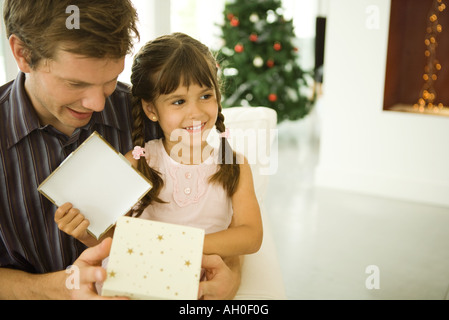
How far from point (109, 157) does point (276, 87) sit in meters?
3.70

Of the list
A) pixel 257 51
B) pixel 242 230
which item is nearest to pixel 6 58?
pixel 242 230

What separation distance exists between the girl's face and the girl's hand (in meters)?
0.41

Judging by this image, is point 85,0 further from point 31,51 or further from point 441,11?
point 441,11

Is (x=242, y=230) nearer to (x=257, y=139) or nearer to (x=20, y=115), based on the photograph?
(x=257, y=139)

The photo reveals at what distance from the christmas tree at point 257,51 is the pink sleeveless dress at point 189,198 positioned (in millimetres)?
2989

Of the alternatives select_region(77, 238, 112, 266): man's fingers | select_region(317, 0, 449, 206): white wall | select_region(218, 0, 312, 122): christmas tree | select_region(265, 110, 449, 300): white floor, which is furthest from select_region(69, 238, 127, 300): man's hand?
select_region(218, 0, 312, 122): christmas tree

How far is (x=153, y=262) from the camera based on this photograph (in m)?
1.02

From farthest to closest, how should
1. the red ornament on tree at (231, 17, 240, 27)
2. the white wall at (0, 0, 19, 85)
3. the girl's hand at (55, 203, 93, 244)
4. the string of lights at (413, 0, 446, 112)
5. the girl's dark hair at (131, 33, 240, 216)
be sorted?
the red ornament on tree at (231, 17, 240, 27)
the string of lights at (413, 0, 446, 112)
the white wall at (0, 0, 19, 85)
the girl's dark hair at (131, 33, 240, 216)
the girl's hand at (55, 203, 93, 244)

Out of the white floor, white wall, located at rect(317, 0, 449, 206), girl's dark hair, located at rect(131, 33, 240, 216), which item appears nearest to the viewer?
girl's dark hair, located at rect(131, 33, 240, 216)

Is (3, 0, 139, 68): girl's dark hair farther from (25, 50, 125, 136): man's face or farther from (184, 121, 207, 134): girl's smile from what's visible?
(184, 121, 207, 134): girl's smile

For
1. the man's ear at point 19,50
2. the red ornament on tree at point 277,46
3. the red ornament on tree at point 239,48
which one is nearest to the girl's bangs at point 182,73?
the man's ear at point 19,50

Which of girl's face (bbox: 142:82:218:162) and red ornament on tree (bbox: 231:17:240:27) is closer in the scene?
girl's face (bbox: 142:82:218:162)

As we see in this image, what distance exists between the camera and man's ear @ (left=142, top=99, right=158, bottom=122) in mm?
1469

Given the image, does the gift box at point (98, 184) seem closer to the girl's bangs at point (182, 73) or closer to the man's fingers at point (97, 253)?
the man's fingers at point (97, 253)
